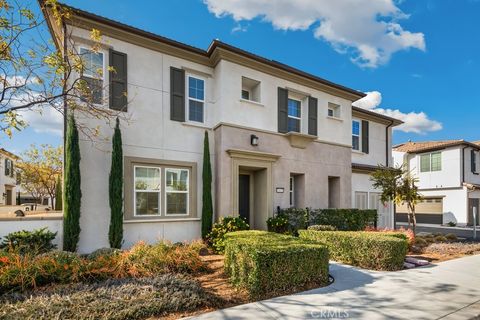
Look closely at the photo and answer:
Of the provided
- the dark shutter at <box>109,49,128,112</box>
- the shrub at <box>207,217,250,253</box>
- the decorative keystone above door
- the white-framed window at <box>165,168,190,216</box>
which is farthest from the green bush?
the dark shutter at <box>109,49,128,112</box>

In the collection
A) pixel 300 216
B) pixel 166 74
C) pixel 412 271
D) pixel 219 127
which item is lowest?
pixel 412 271

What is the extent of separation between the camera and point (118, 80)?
925 cm

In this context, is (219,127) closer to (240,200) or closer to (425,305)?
(240,200)

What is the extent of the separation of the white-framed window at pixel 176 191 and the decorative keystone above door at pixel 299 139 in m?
4.62

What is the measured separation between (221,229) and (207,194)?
148cm

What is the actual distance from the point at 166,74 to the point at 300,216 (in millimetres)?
7620

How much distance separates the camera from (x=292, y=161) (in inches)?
480

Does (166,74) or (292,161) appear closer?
(166,74)

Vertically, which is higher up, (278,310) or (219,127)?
(219,127)

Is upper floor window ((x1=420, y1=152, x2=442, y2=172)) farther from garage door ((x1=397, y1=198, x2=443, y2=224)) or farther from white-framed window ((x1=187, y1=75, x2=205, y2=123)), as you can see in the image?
white-framed window ((x1=187, y1=75, x2=205, y2=123))

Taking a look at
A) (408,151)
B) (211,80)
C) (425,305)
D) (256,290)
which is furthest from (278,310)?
(408,151)

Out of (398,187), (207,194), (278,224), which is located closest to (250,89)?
(207,194)

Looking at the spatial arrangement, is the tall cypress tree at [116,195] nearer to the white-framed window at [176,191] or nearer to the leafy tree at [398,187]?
the white-framed window at [176,191]

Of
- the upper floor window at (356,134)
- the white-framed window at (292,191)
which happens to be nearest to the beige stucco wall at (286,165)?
the white-framed window at (292,191)
